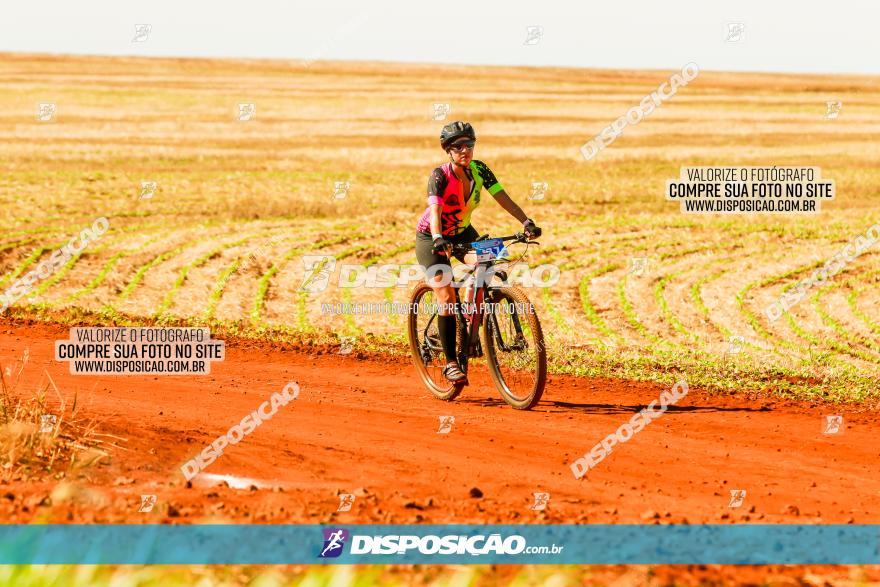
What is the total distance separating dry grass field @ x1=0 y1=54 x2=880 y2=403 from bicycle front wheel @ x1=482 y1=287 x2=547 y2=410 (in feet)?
6.70

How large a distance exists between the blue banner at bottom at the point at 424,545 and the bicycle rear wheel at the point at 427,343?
459 cm

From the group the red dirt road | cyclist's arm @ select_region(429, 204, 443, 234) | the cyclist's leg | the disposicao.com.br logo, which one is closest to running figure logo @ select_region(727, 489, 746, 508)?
the red dirt road

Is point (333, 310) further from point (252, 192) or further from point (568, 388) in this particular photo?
point (252, 192)

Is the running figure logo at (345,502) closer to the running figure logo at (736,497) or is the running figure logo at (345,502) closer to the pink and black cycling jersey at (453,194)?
the running figure logo at (736,497)

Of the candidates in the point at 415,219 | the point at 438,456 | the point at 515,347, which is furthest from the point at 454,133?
the point at 415,219

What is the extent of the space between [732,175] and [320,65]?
82.4m

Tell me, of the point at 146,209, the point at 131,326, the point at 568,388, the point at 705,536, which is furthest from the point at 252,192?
the point at 705,536

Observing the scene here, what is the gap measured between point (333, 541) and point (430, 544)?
1.82 ft

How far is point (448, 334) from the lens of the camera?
10742mm

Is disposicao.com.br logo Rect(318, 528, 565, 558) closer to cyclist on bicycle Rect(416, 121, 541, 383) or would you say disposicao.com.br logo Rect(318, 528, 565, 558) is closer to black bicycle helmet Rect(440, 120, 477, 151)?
cyclist on bicycle Rect(416, 121, 541, 383)

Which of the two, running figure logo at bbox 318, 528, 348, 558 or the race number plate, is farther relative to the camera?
the race number plate

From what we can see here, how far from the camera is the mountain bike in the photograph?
10070 millimetres

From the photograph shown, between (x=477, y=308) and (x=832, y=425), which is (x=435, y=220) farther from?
(x=832, y=425)

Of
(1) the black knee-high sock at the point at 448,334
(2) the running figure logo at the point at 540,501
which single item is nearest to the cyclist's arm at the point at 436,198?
(1) the black knee-high sock at the point at 448,334
